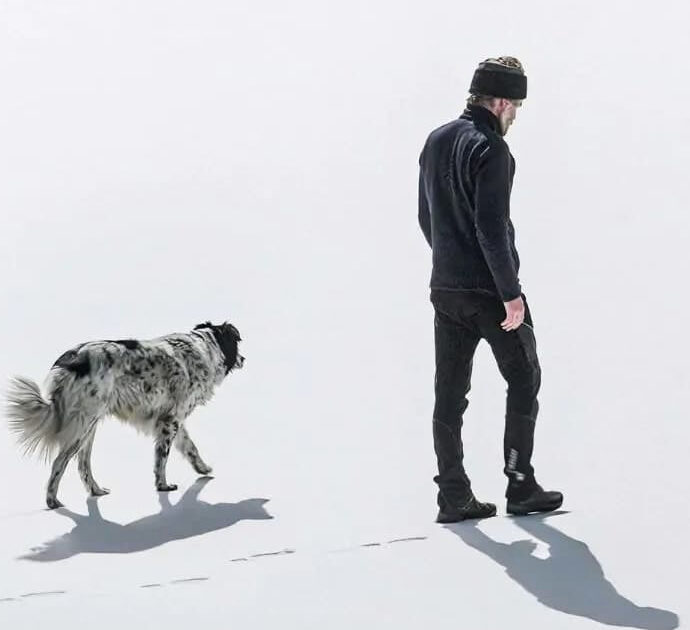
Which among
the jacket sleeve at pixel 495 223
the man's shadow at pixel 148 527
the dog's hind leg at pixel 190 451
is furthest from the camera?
the dog's hind leg at pixel 190 451

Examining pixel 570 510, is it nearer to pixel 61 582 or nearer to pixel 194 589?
pixel 194 589

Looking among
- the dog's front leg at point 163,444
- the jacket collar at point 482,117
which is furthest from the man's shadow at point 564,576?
the dog's front leg at point 163,444

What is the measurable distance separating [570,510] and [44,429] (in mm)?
2547

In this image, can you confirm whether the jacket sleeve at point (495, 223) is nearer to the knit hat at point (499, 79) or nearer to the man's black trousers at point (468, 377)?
the man's black trousers at point (468, 377)

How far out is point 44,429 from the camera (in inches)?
236

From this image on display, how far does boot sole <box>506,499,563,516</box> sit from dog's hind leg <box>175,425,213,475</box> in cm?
209

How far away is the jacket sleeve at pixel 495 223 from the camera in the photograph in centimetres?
468

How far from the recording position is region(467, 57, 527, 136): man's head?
4855mm

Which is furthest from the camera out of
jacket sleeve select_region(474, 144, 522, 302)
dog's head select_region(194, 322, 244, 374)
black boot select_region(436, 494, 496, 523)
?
dog's head select_region(194, 322, 244, 374)

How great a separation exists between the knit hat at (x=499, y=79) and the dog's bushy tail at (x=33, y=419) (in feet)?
8.56

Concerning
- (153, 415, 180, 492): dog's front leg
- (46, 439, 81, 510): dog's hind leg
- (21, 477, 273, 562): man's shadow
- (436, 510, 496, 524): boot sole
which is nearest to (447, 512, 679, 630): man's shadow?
(436, 510, 496, 524): boot sole

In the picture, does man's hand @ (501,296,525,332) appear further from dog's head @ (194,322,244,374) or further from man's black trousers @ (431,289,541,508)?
dog's head @ (194,322,244,374)

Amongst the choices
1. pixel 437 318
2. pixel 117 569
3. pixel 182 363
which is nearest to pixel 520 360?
pixel 437 318

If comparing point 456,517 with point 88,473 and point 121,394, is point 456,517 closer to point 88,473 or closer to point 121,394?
point 121,394
